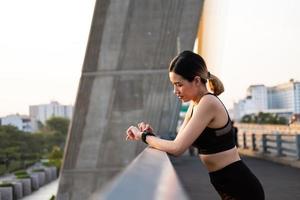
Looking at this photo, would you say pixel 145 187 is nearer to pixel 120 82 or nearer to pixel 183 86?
pixel 183 86

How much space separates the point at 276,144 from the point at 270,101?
172057 mm

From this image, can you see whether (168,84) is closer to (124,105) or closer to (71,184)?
(124,105)

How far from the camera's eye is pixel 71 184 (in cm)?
1606

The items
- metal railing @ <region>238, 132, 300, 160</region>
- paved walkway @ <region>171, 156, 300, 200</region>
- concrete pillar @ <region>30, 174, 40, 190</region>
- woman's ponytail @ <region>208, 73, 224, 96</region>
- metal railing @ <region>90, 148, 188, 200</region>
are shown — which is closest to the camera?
metal railing @ <region>90, 148, 188, 200</region>

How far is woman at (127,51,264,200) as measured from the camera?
7.73 feet

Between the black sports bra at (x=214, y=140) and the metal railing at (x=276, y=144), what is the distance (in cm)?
1279

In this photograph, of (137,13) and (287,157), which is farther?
(287,157)

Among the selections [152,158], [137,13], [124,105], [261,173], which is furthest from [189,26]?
[152,158]

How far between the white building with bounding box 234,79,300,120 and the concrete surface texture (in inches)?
6012

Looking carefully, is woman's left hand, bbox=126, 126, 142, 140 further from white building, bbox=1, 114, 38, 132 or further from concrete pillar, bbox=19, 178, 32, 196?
white building, bbox=1, 114, 38, 132

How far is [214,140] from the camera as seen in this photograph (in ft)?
7.84

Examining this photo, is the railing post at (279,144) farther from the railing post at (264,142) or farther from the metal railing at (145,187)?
the metal railing at (145,187)

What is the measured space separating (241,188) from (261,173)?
12.0m

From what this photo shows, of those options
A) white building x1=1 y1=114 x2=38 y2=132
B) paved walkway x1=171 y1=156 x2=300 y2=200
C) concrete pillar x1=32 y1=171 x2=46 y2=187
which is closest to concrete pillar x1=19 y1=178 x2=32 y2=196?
concrete pillar x1=32 y1=171 x2=46 y2=187
